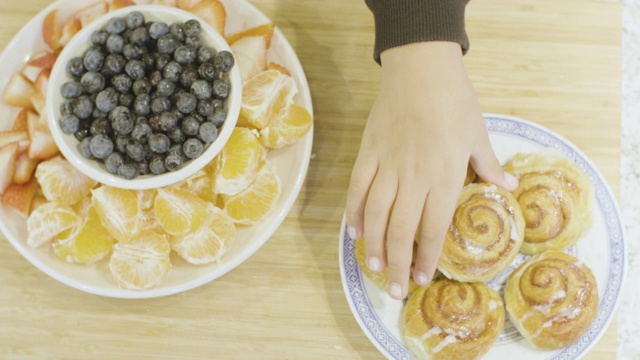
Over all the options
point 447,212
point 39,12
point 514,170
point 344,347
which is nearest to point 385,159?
point 447,212

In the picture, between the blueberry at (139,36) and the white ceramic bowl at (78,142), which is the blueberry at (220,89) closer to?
the white ceramic bowl at (78,142)

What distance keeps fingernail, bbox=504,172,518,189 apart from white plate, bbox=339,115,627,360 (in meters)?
0.09

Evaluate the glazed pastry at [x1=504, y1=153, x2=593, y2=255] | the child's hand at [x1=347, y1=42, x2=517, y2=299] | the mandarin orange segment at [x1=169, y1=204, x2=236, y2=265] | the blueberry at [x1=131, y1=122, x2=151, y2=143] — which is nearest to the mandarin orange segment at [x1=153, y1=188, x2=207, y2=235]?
the mandarin orange segment at [x1=169, y1=204, x2=236, y2=265]

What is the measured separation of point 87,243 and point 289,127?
0.50 metres

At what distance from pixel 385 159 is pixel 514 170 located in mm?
333

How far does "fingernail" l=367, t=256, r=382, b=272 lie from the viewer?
1194 mm

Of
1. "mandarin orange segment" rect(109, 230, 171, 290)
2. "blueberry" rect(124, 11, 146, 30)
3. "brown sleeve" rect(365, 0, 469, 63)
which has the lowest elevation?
"mandarin orange segment" rect(109, 230, 171, 290)

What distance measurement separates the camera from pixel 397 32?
3.92 ft

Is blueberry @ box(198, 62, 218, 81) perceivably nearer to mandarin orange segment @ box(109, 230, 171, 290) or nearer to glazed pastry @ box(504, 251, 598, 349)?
mandarin orange segment @ box(109, 230, 171, 290)

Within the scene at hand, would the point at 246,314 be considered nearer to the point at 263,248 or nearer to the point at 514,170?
the point at 263,248

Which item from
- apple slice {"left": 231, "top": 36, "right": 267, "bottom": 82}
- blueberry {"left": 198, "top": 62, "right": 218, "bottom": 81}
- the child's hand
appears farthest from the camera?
apple slice {"left": 231, "top": 36, "right": 267, "bottom": 82}

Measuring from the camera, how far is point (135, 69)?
4.15ft

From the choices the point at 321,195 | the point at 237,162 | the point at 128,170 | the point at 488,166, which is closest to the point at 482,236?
the point at 488,166

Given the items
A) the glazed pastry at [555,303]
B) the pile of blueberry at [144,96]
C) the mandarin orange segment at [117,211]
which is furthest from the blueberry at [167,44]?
the glazed pastry at [555,303]
